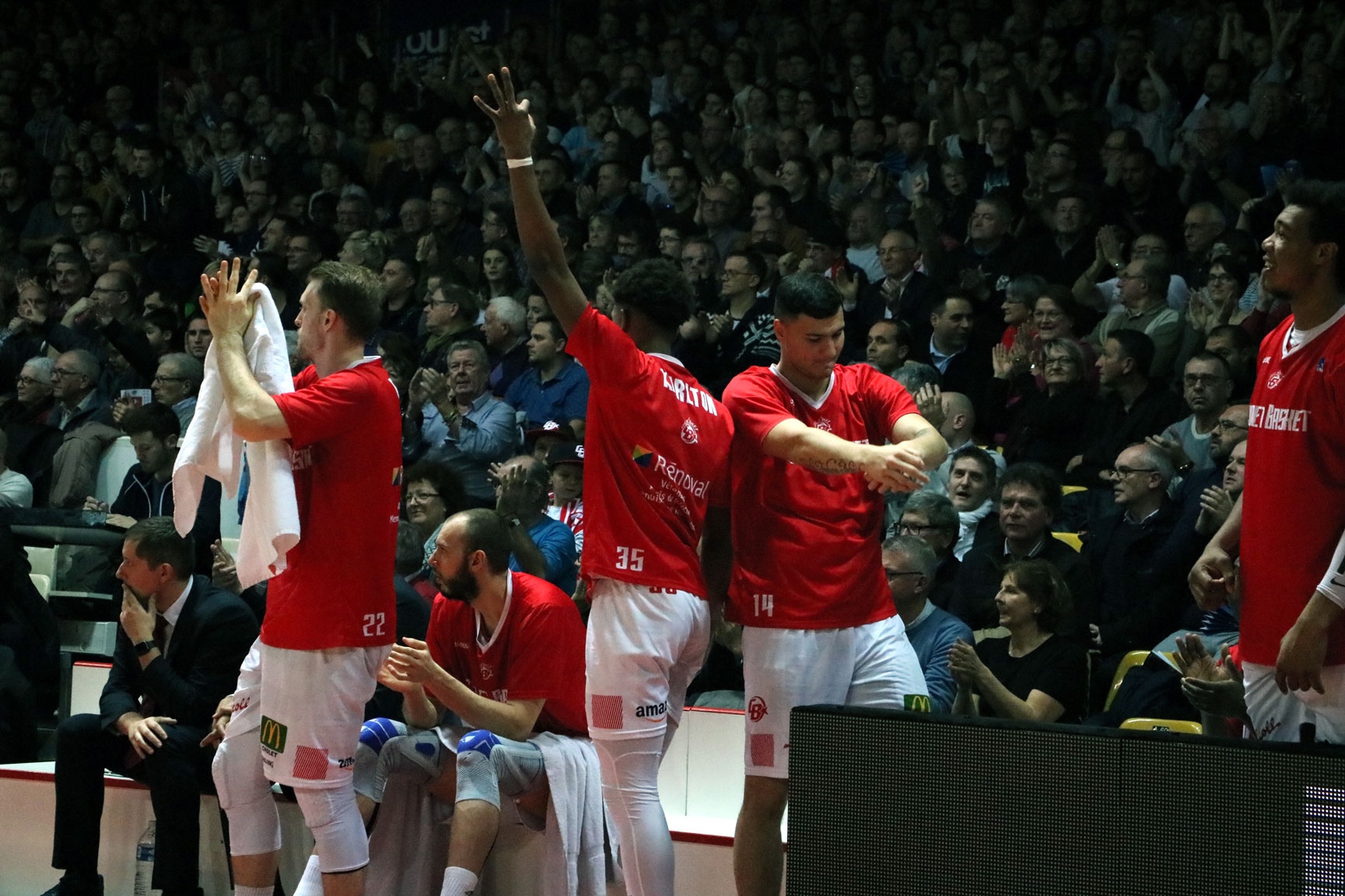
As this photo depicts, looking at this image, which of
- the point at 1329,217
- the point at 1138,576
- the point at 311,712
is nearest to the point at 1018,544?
the point at 1138,576

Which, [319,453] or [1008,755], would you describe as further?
[319,453]

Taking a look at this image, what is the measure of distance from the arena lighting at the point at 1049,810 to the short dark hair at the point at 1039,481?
3266 mm

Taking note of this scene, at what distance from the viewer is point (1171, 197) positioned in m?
8.85

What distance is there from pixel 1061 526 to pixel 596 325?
325 cm

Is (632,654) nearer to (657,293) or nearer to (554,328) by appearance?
(657,293)

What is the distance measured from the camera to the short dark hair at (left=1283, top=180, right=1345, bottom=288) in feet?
12.2

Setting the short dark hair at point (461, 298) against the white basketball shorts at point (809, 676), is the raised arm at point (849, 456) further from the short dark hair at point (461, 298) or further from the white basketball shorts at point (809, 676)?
the short dark hair at point (461, 298)

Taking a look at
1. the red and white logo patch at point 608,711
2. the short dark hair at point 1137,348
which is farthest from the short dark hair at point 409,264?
the red and white logo patch at point 608,711

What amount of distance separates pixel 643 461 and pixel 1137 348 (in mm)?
3730

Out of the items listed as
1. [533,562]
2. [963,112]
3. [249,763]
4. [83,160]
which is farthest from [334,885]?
[83,160]

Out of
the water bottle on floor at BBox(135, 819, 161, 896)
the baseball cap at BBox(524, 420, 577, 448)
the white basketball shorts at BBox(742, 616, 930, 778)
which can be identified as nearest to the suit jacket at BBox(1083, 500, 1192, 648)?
the white basketball shorts at BBox(742, 616, 930, 778)

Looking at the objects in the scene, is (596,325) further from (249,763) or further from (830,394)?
(249,763)

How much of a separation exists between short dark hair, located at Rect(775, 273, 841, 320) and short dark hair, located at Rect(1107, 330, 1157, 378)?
10.9 ft

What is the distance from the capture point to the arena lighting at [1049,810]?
286 cm
